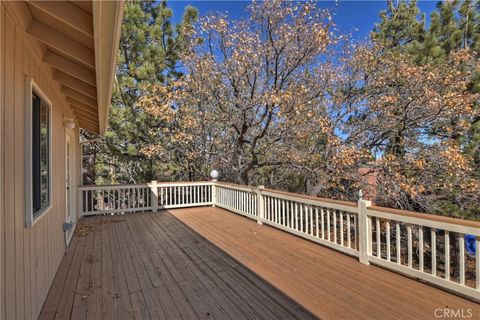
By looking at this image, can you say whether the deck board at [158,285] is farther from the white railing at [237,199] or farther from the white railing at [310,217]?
the white railing at [237,199]

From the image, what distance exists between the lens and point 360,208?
3.56 metres

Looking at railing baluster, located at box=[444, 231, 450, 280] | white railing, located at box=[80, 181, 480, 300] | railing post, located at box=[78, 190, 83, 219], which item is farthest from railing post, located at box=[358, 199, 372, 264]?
railing post, located at box=[78, 190, 83, 219]

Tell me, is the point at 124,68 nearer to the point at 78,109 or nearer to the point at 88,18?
the point at 78,109

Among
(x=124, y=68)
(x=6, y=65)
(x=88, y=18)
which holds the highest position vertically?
(x=124, y=68)

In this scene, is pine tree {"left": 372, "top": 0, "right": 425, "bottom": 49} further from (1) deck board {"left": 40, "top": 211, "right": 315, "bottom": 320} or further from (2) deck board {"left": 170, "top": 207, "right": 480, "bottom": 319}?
(1) deck board {"left": 40, "top": 211, "right": 315, "bottom": 320}

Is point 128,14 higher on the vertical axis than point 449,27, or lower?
higher

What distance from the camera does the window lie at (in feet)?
6.96

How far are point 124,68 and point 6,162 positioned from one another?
27.2 feet

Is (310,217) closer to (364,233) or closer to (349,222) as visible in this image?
(349,222)

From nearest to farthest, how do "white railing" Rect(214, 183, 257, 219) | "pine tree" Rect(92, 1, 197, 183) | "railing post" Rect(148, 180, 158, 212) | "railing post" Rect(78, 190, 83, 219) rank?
1. "white railing" Rect(214, 183, 257, 219)
2. "railing post" Rect(78, 190, 83, 219)
3. "railing post" Rect(148, 180, 158, 212)
4. "pine tree" Rect(92, 1, 197, 183)

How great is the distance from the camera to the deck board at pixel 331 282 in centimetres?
244

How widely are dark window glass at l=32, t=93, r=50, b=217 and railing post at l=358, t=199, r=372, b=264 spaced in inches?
140

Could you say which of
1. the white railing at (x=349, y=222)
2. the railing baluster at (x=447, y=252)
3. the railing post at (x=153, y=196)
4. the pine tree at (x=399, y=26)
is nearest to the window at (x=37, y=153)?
the white railing at (x=349, y=222)

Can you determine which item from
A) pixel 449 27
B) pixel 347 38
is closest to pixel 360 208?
pixel 347 38
